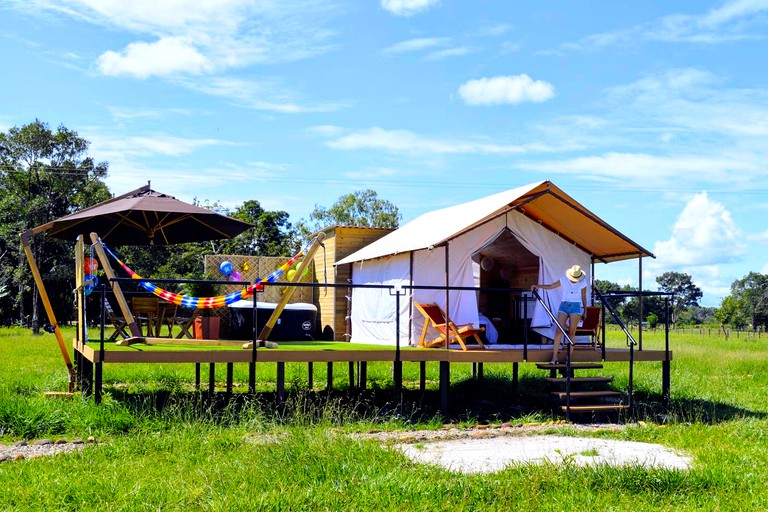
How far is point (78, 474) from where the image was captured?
20.8ft

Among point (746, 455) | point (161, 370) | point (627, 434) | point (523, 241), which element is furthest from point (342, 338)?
point (746, 455)

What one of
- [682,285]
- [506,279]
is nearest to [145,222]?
[506,279]

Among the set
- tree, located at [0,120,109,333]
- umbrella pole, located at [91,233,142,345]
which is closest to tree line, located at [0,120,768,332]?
tree, located at [0,120,109,333]

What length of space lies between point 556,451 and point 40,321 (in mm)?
33245

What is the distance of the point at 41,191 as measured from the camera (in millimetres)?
34062

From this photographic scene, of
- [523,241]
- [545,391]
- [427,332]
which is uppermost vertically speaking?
[523,241]

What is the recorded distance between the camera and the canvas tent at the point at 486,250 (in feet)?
37.4

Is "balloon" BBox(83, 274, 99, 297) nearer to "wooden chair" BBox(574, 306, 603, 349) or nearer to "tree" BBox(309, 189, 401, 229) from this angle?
"wooden chair" BBox(574, 306, 603, 349)

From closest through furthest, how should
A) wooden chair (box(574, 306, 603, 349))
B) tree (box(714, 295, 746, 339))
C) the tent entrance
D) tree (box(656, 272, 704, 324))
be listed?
wooden chair (box(574, 306, 603, 349)) → the tent entrance → tree (box(714, 295, 746, 339)) → tree (box(656, 272, 704, 324))

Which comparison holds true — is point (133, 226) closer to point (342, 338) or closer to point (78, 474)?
point (342, 338)

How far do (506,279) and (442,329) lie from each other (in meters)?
3.48

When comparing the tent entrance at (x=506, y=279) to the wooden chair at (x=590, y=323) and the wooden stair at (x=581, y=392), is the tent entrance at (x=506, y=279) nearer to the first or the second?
the wooden chair at (x=590, y=323)

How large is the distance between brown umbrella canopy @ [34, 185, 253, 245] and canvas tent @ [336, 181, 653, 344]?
102 inches

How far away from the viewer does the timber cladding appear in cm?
1541
